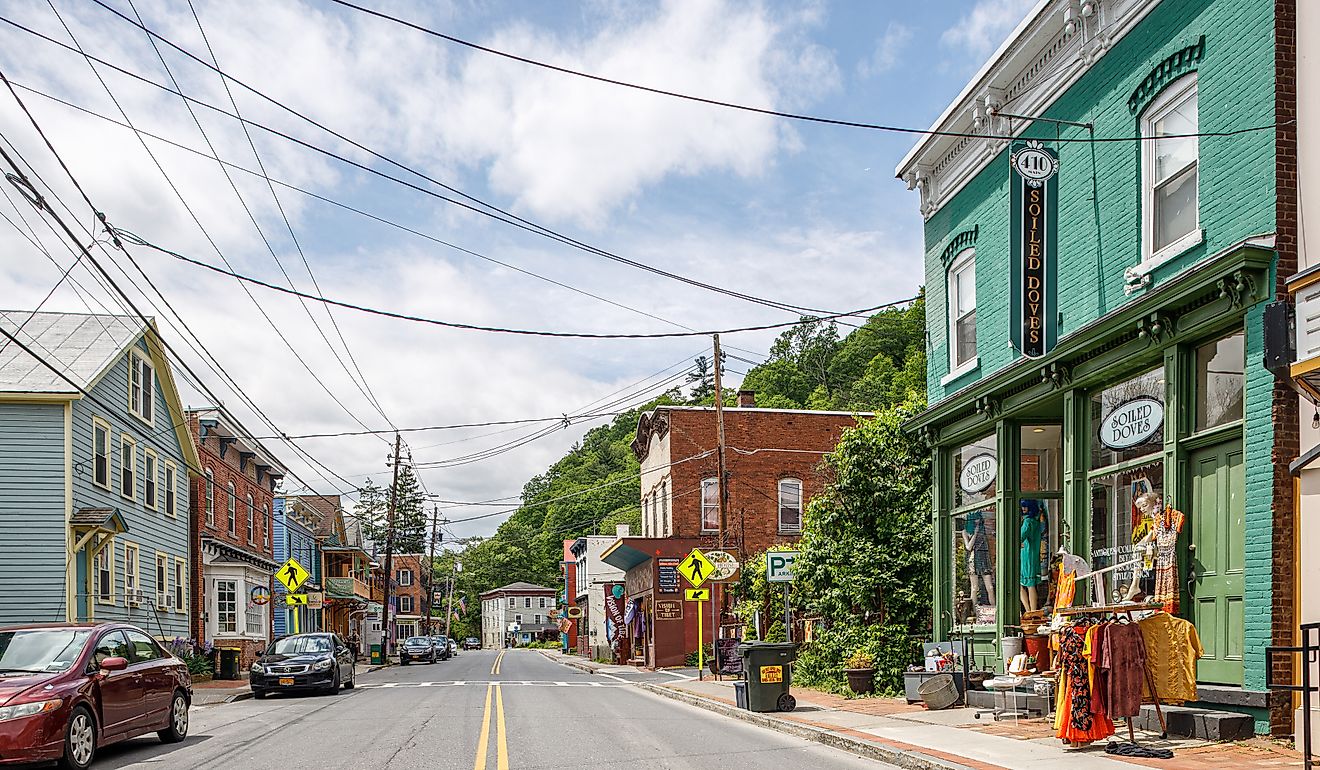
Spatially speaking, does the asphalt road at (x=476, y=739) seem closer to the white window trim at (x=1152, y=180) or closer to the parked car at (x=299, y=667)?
the parked car at (x=299, y=667)

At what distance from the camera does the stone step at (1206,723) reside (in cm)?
1117

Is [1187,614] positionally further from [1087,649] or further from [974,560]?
[974,560]

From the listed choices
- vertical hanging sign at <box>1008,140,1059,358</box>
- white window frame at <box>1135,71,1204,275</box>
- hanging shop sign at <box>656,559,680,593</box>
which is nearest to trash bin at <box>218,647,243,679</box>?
hanging shop sign at <box>656,559,680,593</box>

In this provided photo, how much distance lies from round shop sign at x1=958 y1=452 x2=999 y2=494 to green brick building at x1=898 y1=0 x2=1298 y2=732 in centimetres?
6

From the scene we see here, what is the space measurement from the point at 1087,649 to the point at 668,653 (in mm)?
31395

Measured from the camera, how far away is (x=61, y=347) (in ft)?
98.9

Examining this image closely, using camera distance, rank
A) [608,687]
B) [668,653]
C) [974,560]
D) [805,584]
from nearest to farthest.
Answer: [974,560], [805,584], [608,687], [668,653]

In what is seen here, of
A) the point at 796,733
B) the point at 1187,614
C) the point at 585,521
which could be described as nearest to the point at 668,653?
the point at 796,733

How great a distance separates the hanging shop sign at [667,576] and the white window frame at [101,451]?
18583 millimetres

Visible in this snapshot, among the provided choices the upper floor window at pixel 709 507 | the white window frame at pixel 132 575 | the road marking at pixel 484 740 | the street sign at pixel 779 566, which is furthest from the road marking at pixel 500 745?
the upper floor window at pixel 709 507

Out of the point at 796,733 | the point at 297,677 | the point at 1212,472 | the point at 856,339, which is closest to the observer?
the point at 1212,472

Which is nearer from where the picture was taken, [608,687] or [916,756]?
[916,756]

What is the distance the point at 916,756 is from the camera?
11250 mm

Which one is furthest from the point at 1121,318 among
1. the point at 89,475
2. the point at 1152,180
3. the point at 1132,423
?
the point at 89,475
